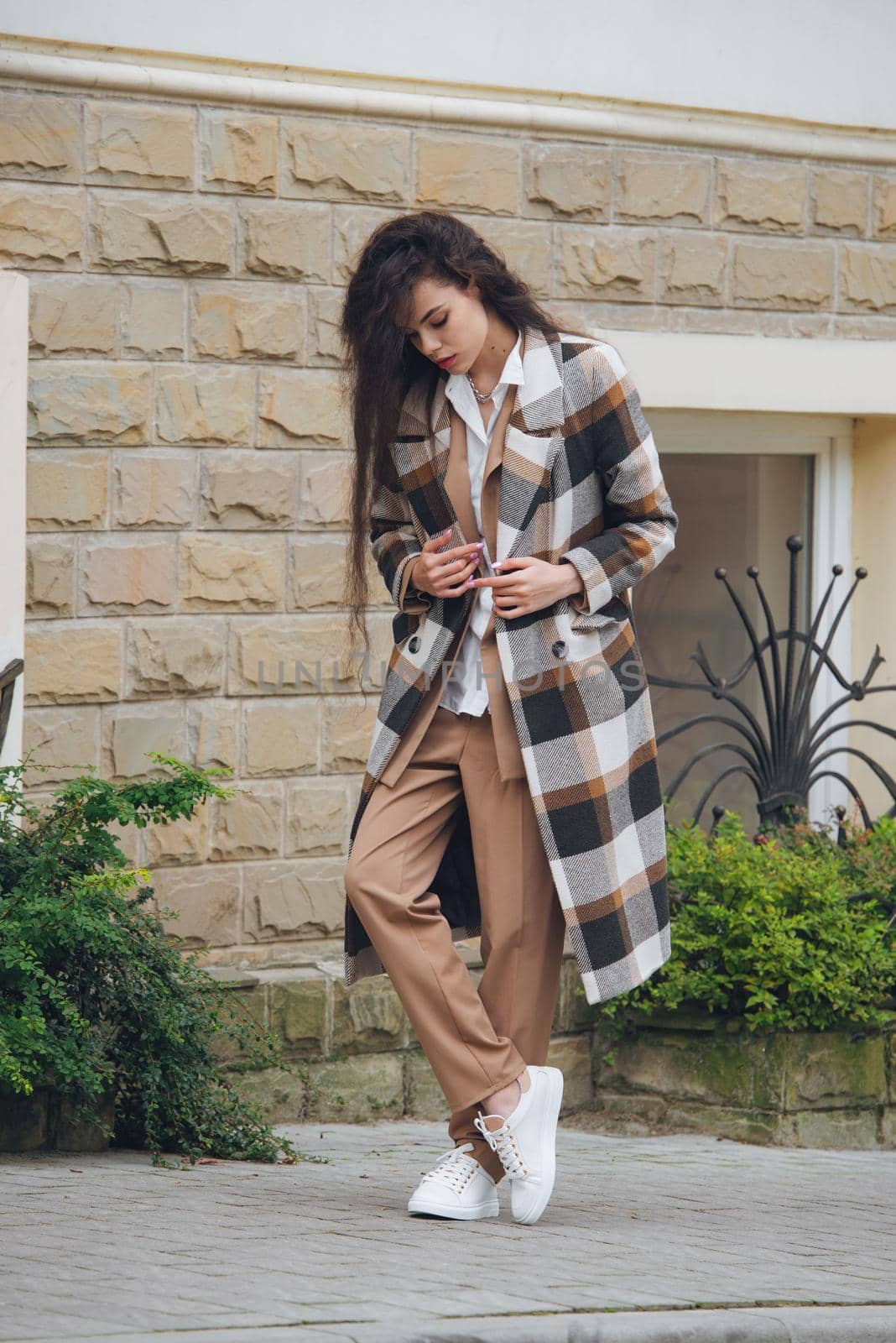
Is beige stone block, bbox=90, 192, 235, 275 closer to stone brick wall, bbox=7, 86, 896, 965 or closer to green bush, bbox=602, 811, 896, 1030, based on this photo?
stone brick wall, bbox=7, 86, 896, 965

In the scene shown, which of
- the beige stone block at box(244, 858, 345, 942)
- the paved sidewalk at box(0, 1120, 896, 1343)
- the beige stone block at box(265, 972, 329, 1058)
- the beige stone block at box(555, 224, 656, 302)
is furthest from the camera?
the beige stone block at box(555, 224, 656, 302)

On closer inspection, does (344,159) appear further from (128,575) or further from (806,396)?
(806,396)

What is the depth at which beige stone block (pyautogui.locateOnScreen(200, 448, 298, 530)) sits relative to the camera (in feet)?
18.2

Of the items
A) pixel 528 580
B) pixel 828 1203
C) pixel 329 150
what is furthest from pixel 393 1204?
pixel 329 150

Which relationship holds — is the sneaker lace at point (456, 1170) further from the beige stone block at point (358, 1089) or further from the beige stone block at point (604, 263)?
the beige stone block at point (604, 263)

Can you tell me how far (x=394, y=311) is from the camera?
3.94 m

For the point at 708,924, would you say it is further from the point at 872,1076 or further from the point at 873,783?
the point at 873,783

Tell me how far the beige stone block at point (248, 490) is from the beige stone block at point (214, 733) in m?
0.54

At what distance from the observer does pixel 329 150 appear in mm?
5703

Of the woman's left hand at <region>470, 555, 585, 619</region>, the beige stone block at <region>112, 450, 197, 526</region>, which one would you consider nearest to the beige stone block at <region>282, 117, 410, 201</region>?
the beige stone block at <region>112, 450, 197, 526</region>

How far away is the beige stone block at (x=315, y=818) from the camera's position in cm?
569

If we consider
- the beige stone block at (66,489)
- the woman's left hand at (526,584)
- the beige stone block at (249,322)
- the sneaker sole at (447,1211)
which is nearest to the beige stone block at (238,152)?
the beige stone block at (249,322)

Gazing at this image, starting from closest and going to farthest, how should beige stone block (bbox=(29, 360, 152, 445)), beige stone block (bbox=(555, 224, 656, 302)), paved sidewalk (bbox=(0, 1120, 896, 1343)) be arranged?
1. paved sidewalk (bbox=(0, 1120, 896, 1343))
2. beige stone block (bbox=(29, 360, 152, 445))
3. beige stone block (bbox=(555, 224, 656, 302))

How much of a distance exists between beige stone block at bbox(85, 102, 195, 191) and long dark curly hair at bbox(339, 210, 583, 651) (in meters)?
1.54
